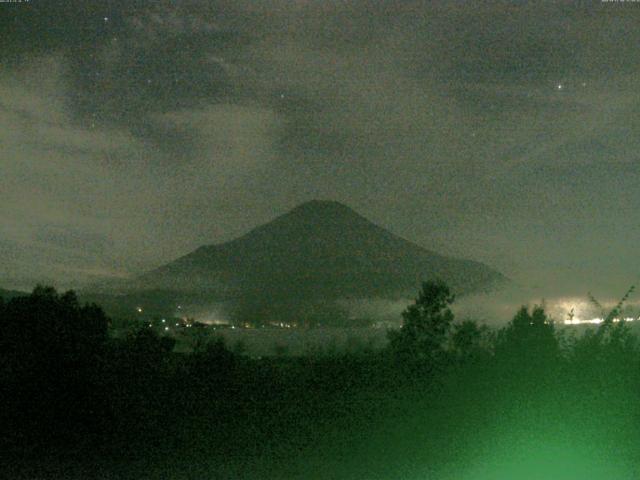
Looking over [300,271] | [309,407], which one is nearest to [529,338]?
[309,407]

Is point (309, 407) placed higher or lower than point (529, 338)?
lower

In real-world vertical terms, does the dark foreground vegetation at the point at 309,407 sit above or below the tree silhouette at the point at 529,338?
below

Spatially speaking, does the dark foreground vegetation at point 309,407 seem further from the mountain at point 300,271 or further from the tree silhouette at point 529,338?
the mountain at point 300,271

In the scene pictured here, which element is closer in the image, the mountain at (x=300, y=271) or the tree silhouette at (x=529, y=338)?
the tree silhouette at (x=529, y=338)

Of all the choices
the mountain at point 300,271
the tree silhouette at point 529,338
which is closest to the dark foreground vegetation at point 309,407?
the tree silhouette at point 529,338

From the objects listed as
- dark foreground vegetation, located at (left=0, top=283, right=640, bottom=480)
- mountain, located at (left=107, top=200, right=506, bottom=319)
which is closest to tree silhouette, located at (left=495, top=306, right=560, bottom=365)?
dark foreground vegetation, located at (left=0, top=283, right=640, bottom=480)

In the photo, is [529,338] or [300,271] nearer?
[529,338]

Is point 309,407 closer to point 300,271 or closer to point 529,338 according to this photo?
point 529,338
